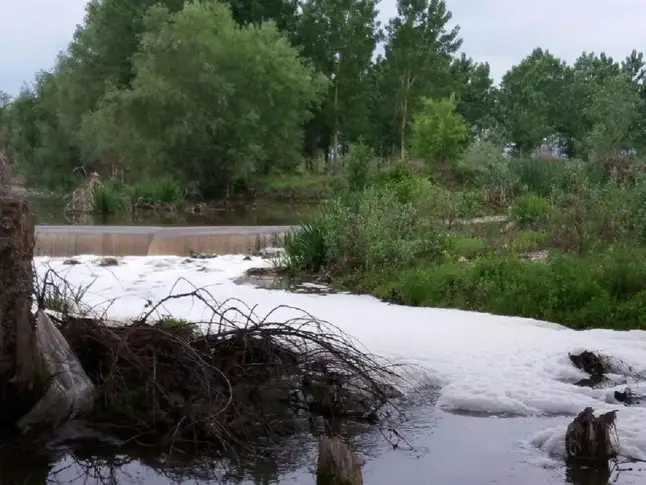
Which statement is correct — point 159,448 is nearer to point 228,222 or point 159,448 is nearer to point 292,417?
point 292,417

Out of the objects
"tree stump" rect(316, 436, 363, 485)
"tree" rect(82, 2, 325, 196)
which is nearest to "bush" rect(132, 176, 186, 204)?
"tree" rect(82, 2, 325, 196)

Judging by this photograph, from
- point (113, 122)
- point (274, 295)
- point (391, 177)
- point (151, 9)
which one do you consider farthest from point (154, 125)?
point (274, 295)

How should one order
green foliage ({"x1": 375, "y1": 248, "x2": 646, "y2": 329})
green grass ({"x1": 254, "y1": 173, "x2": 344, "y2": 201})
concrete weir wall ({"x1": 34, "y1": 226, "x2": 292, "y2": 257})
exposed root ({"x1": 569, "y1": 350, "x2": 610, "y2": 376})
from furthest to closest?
green grass ({"x1": 254, "y1": 173, "x2": 344, "y2": 201}) < concrete weir wall ({"x1": 34, "y1": 226, "x2": 292, "y2": 257}) < green foliage ({"x1": 375, "y1": 248, "x2": 646, "y2": 329}) < exposed root ({"x1": 569, "y1": 350, "x2": 610, "y2": 376})

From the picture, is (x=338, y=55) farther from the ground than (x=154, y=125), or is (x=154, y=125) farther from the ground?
(x=338, y=55)

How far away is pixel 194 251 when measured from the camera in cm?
1595

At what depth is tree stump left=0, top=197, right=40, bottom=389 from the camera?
218 inches

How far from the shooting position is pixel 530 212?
15852mm

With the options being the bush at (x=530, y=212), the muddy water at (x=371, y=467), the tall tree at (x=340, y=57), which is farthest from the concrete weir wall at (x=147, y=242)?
the tall tree at (x=340, y=57)

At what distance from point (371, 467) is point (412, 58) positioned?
148ft

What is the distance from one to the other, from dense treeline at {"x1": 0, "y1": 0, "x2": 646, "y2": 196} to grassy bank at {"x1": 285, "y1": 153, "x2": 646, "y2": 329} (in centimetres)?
982

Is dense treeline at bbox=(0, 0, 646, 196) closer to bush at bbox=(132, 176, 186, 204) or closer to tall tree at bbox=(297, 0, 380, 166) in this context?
tall tree at bbox=(297, 0, 380, 166)

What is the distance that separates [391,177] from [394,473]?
1591 cm

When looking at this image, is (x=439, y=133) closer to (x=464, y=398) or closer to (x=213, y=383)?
(x=464, y=398)

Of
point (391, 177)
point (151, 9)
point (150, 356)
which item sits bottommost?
point (150, 356)
